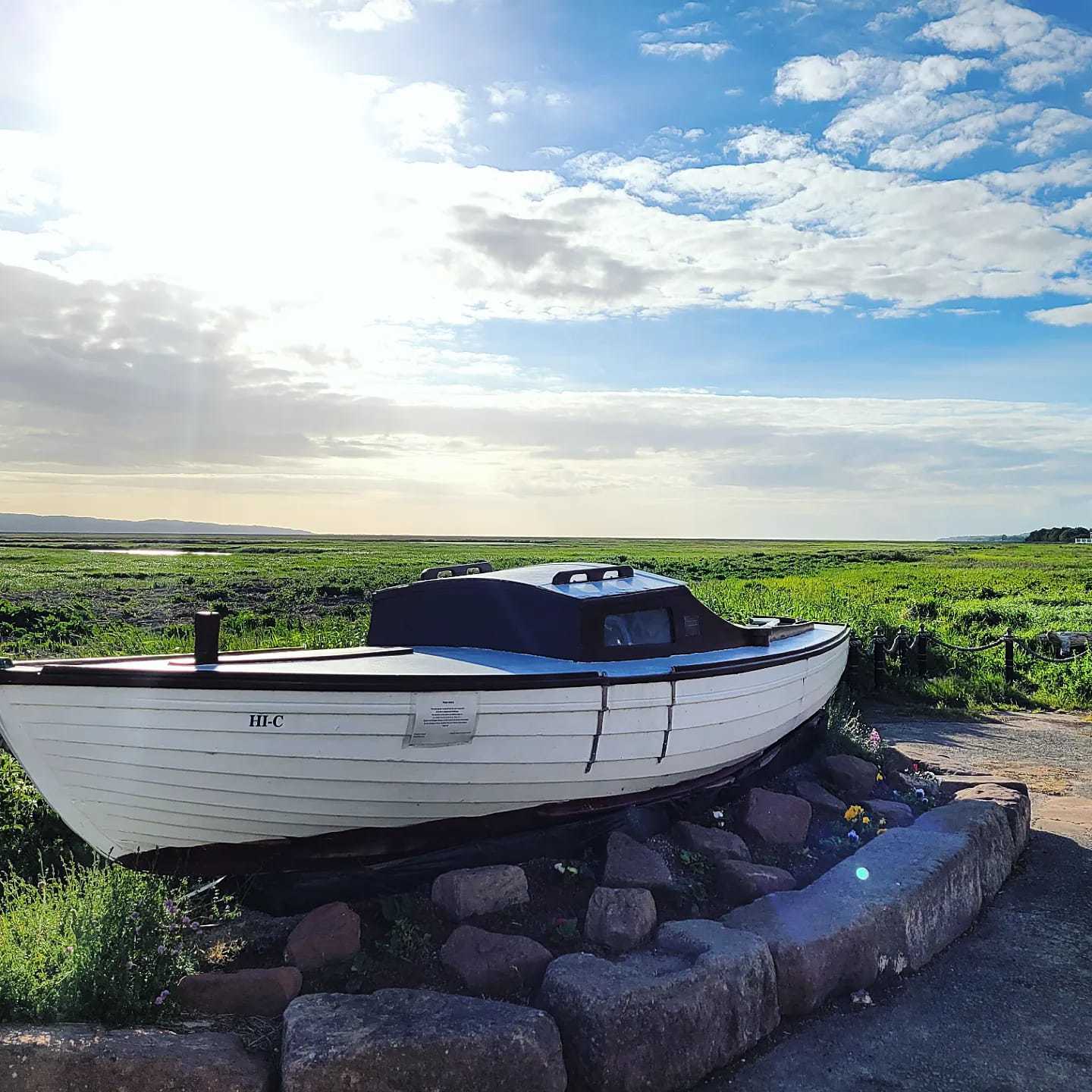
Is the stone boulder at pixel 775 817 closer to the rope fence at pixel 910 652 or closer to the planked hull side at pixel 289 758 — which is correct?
the planked hull side at pixel 289 758

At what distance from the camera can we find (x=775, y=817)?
662 centimetres

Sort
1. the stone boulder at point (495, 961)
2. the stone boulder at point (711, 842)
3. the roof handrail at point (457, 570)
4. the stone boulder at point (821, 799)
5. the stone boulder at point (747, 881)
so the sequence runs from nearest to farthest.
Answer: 1. the stone boulder at point (495, 961)
2. the stone boulder at point (747, 881)
3. the stone boulder at point (711, 842)
4. the stone boulder at point (821, 799)
5. the roof handrail at point (457, 570)

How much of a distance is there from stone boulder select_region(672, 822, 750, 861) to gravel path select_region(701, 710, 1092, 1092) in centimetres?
125

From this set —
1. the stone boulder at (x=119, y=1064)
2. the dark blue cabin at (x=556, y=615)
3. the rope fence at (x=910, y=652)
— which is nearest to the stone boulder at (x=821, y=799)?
the dark blue cabin at (x=556, y=615)

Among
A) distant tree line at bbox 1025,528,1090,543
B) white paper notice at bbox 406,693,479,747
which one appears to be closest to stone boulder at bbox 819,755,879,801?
white paper notice at bbox 406,693,479,747

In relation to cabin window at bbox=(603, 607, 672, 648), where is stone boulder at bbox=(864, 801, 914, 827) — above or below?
below

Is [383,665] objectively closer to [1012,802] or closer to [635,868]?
[635,868]

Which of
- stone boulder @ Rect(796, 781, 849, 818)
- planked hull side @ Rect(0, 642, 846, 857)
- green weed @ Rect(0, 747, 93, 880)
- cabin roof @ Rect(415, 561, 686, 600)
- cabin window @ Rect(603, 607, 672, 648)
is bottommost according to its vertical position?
green weed @ Rect(0, 747, 93, 880)

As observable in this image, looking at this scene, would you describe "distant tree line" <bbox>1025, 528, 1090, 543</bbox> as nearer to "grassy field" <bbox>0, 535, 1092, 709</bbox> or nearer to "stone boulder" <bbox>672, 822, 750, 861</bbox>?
"grassy field" <bbox>0, 535, 1092, 709</bbox>

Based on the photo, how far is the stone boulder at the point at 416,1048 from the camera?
3639 mm

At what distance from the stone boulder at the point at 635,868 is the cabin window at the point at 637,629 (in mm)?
1384

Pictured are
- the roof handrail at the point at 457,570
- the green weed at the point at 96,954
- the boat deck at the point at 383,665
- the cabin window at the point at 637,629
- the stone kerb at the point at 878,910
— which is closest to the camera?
the green weed at the point at 96,954

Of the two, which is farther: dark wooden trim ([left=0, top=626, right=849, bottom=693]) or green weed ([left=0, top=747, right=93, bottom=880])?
green weed ([left=0, top=747, right=93, bottom=880])

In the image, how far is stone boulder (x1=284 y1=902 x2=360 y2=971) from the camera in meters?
4.68
